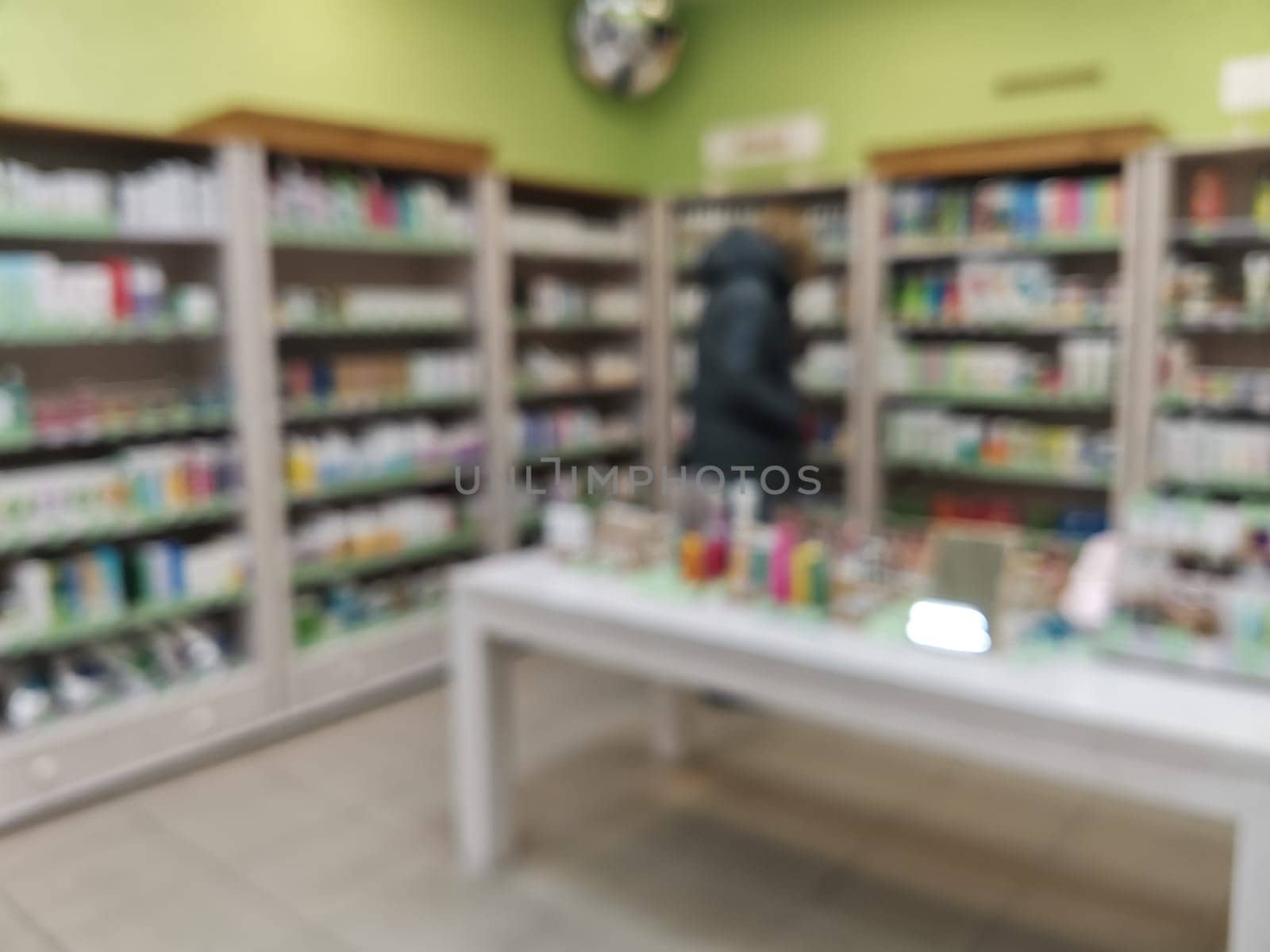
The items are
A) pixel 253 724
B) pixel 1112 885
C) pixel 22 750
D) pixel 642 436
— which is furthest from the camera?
pixel 642 436

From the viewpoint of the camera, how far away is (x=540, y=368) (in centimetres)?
516

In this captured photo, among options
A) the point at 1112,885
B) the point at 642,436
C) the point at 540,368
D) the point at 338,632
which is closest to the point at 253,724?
the point at 338,632

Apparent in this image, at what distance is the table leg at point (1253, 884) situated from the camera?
71.0 inches

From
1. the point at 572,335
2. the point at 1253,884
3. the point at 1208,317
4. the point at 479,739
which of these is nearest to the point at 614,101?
the point at 572,335

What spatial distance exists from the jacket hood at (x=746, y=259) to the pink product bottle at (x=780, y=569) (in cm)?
166

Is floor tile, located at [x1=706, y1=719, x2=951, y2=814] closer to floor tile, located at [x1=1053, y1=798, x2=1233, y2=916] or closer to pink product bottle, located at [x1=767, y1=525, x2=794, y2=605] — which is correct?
floor tile, located at [x1=1053, y1=798, x2=1233, y2=916]

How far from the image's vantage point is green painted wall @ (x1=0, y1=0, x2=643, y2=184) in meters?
3.74

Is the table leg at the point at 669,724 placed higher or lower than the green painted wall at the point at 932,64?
lower

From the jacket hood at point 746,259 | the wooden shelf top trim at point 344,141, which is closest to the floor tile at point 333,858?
the jacket hood at point 746,259

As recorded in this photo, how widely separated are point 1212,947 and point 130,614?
3490 mm

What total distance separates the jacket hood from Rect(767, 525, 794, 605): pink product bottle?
5.44 ft

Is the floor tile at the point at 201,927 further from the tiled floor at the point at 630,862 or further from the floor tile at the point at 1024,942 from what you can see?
the floor tile at the point at 1024,942

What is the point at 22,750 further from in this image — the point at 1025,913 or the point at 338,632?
the point at 1025,913

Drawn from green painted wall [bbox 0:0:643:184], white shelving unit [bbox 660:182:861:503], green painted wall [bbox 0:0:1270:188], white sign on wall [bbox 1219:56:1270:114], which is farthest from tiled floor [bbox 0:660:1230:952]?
white sign on wall [bbox 1219:56:1270:114]
